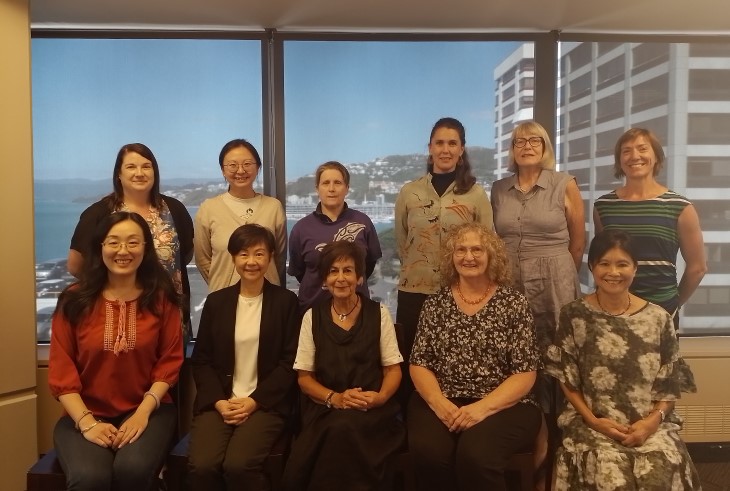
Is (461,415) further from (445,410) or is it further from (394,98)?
(394,98)

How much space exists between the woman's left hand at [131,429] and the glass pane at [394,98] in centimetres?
164

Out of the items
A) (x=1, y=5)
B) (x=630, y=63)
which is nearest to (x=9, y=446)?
(x=1, y=5)

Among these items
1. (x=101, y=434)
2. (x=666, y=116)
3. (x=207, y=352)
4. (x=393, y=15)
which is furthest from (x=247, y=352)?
(x=666, y=116)

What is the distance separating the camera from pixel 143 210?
2.63 meters

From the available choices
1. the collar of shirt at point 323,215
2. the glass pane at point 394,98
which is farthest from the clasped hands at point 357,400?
the glass pane at point 394,98

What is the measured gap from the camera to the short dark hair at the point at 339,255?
95.5 inches

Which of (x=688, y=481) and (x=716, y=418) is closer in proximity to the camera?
(x=688, y=481)

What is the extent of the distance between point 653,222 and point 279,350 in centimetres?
181

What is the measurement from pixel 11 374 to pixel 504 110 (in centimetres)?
311

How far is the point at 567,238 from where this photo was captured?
8.91 ft

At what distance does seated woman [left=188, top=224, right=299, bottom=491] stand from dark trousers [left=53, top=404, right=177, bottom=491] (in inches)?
6.6

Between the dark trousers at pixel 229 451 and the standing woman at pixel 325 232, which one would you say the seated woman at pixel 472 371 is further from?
the dark trousers at pixel 229 451

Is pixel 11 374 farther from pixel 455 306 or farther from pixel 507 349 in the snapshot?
Result: pixel 507 349

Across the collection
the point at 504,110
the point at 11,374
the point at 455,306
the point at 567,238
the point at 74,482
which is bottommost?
the point at 74,482
